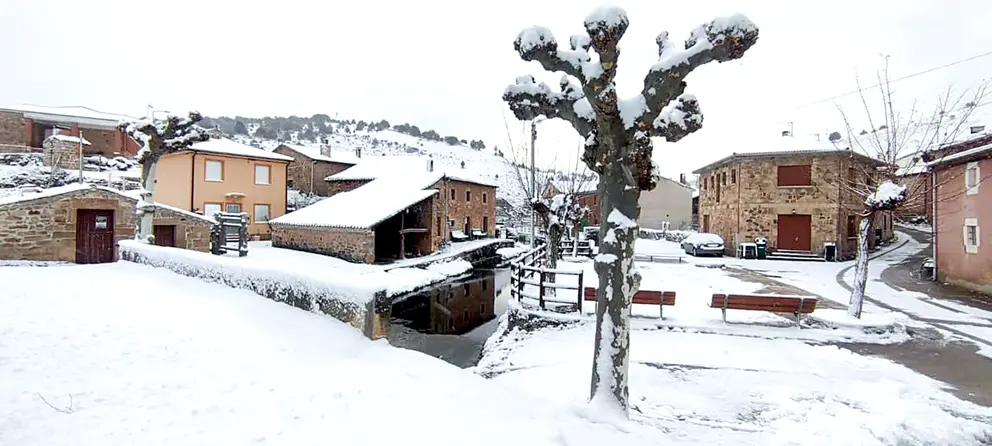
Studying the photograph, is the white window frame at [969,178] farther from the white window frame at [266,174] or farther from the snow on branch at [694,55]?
the white window frame at [266,174]

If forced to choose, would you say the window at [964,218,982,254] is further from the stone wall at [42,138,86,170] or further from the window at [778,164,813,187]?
the stone wall at [42,138,86,170]

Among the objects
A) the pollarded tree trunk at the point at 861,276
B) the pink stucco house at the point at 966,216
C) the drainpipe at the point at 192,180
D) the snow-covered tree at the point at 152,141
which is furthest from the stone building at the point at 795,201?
the drainpipe at the point at 192,180

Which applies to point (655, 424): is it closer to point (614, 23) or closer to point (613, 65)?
point (613, 65)

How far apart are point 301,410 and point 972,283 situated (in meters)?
18.7

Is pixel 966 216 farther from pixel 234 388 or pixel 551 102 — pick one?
pixel 234 388

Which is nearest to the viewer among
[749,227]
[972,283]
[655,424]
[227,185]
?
[655,424]

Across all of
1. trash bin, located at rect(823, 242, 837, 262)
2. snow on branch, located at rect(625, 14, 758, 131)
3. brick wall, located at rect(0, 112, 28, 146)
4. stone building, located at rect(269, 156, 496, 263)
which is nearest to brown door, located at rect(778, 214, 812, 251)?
trash bin, located at rect(823, 242, 837, 262)

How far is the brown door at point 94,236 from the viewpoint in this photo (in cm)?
1432

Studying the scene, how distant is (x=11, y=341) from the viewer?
4.97 m

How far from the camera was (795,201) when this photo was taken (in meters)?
23.0

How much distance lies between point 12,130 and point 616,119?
3524 centimetres

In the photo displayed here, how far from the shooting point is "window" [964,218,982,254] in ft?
45.6

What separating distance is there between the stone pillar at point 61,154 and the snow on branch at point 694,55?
29.0m

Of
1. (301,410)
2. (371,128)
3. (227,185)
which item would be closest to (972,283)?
(301,410)
